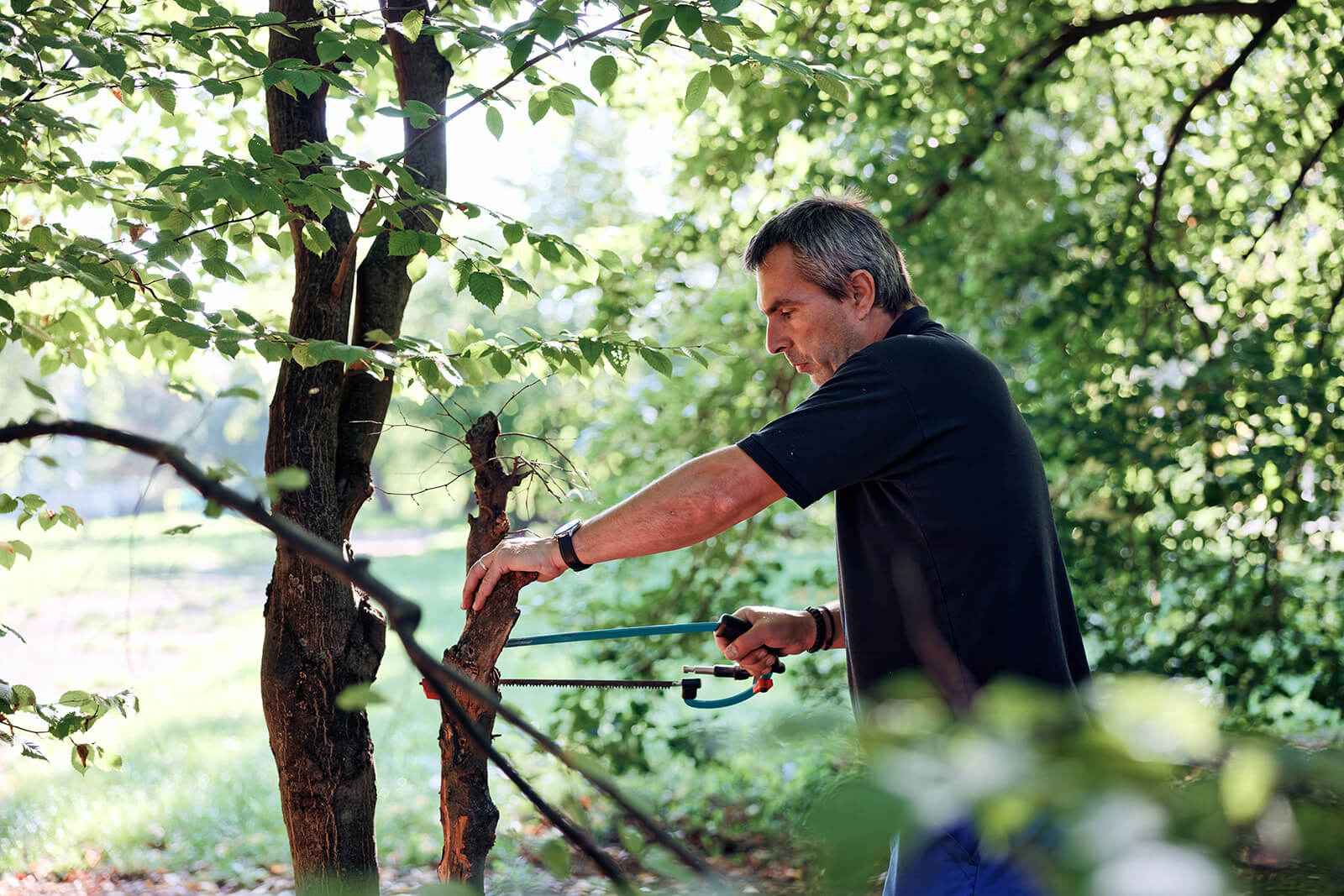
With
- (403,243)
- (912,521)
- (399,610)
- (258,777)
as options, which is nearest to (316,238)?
(403,243)

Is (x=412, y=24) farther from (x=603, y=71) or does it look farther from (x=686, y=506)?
(x=686, y=506)

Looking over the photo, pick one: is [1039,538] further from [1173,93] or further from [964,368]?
[1173,93]

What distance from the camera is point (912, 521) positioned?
7.11 ft

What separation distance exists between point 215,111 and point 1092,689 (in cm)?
391

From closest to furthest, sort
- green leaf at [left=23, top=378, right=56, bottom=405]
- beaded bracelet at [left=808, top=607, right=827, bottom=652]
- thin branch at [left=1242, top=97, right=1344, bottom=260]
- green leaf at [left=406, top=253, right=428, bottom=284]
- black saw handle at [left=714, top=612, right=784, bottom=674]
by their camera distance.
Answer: green leaf at [left=23, top=378, right=56, bottom=405] → black saw handle at [left=714, top=612, right=784, bottom=674] → beaded bracelet at [left=808, top=607, right=827, bottom=652] → green leaf at [left=406, top=253, right=428, bottom=284] → thin branch at [left=1242, top=97, right=1344, bottom=260]

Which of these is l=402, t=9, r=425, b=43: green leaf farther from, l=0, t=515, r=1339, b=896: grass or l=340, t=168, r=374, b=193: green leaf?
l=0, t=515, r=1339, b=896: grass

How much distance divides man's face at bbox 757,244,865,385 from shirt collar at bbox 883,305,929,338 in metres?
0.10

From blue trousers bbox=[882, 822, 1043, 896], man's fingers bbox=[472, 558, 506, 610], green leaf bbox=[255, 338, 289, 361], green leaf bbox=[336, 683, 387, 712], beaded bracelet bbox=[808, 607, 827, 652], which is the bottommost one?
blue trousers bbox=[882, 822, 1043, 896]

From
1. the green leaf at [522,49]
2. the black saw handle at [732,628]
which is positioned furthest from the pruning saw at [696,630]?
the green leaf at [522,49]

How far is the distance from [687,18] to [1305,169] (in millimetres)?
4695

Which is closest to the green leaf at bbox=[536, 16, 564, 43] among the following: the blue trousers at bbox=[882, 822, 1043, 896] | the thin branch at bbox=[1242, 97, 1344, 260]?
the blue trousers at bbox=[882, 822, 1043, 896]

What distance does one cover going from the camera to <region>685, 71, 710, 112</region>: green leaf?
97.0 inches

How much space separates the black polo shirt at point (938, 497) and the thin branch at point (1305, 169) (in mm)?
4139

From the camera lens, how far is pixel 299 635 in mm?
2598
